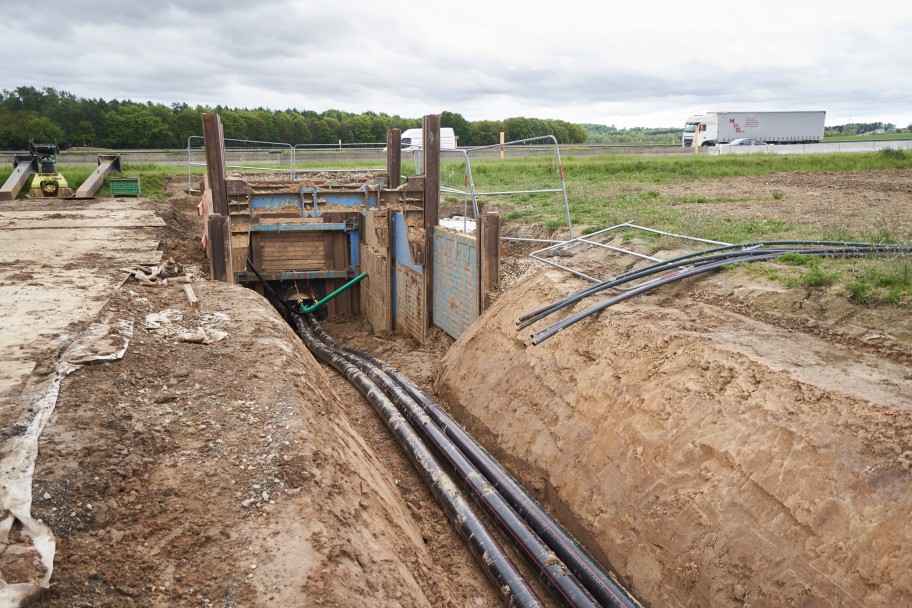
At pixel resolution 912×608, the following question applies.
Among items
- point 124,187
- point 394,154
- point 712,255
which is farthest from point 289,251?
point 124,187

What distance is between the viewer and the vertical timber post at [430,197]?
1345cm

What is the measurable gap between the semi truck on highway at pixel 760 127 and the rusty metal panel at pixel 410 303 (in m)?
37.7

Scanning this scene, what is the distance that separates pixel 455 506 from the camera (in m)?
6.94

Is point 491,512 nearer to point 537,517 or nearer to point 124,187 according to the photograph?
point 537,517

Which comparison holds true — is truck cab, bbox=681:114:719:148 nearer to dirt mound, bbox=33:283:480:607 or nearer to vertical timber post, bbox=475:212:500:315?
vertical timber post, bbox=475:212:500:315

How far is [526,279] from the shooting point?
10.2m

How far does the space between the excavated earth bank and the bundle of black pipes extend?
208 millimetres

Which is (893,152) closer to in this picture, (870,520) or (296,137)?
(870,520)

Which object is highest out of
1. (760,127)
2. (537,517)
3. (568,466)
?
(760,127)

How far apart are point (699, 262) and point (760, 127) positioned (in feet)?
152

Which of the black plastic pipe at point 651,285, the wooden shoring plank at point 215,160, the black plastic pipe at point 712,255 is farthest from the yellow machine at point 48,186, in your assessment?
the black plastic pipe at point 651,285

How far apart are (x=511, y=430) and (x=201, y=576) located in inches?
186

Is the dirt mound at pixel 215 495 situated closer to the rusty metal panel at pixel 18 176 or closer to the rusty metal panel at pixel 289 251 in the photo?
the rusty metal panel at pixel 289 251

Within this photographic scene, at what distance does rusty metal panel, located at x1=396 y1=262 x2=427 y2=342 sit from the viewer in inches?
539
